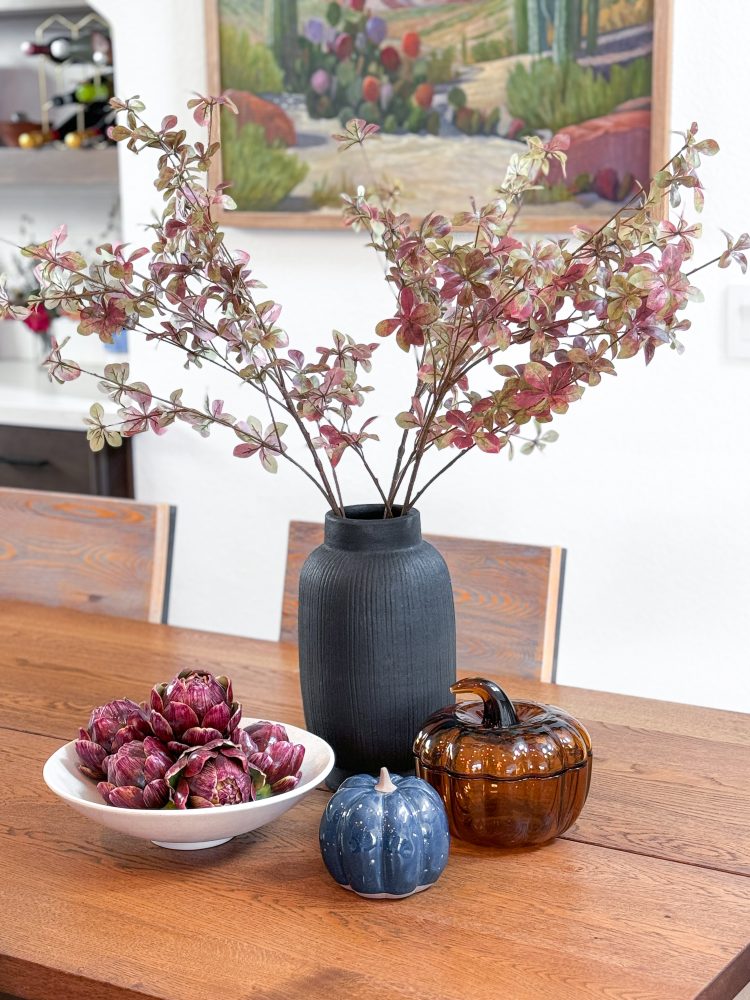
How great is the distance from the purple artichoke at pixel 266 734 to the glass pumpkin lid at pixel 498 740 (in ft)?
0.41

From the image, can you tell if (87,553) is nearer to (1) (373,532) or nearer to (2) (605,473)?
(1) (373,532)

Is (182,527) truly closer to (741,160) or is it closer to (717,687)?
(717,687)

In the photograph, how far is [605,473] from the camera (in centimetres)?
243

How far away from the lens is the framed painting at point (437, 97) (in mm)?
2262

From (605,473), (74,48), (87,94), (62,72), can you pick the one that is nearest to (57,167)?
(87,94)

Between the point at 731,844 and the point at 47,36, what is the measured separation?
3011 millimetres

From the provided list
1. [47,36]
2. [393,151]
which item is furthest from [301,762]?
[47,36]

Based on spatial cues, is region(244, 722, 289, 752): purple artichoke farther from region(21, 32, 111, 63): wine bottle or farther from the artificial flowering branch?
region(21, 32, 111, 63): wine bottle

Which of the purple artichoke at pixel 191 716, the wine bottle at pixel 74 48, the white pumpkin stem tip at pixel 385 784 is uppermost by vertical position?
the wine bottle at pixel 74 48

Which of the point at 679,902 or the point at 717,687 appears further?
the point at 717,687

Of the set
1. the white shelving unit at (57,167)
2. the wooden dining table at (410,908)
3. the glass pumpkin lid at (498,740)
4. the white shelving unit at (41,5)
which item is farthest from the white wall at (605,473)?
the glass pumpkin lid at (498,740)

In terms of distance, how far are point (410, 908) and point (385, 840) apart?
0.20 feet

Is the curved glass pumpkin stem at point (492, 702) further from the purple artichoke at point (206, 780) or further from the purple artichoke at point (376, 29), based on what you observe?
the purple artichoke at point (376, 29)

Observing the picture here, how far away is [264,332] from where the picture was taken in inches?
44.7
